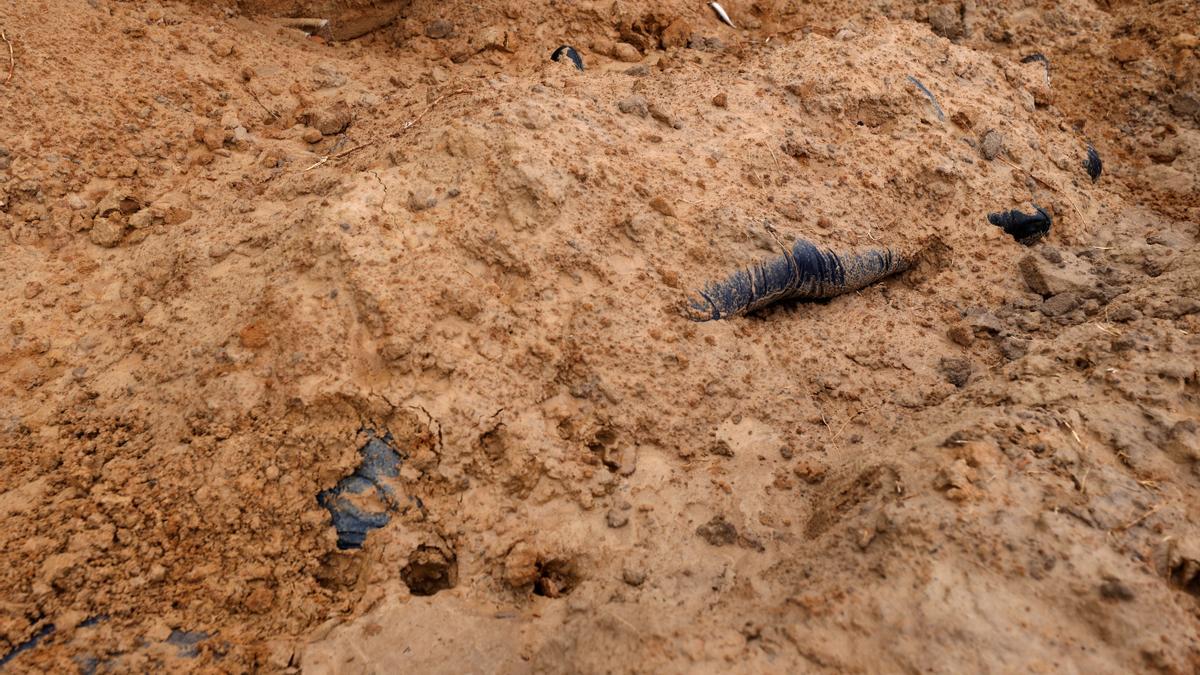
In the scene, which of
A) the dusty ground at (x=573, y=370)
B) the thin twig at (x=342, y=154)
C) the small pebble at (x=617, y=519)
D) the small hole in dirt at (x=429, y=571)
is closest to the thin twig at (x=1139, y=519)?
the dusty ground at (x=573, y=370)

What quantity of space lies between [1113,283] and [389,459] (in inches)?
110

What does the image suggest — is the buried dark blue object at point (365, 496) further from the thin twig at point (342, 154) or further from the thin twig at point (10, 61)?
the thin twig at point (10, 61)

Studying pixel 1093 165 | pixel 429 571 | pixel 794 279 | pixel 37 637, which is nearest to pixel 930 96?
pixel 1093 165

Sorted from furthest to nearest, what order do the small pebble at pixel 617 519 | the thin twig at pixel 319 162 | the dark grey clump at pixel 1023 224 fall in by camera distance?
the dark grey clump at pixel 1023 224 → the thin twig at pixel 319 162 → the small pebble at pixel 617 519

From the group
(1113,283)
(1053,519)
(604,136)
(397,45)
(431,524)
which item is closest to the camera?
(1053,519)

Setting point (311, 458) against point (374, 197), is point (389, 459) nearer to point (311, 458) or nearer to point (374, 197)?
point (311, 458)

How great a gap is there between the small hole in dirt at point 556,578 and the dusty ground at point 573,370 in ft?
0.11

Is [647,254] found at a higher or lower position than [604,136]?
lower

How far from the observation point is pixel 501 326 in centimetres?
237

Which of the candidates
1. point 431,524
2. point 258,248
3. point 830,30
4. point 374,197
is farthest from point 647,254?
point 830,30

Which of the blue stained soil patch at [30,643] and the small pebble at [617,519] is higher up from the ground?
the small pebble at [617,519]

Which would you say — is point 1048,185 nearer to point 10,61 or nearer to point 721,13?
point 721,13

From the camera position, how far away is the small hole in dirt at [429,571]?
2039 millimetres

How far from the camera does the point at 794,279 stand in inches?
107
